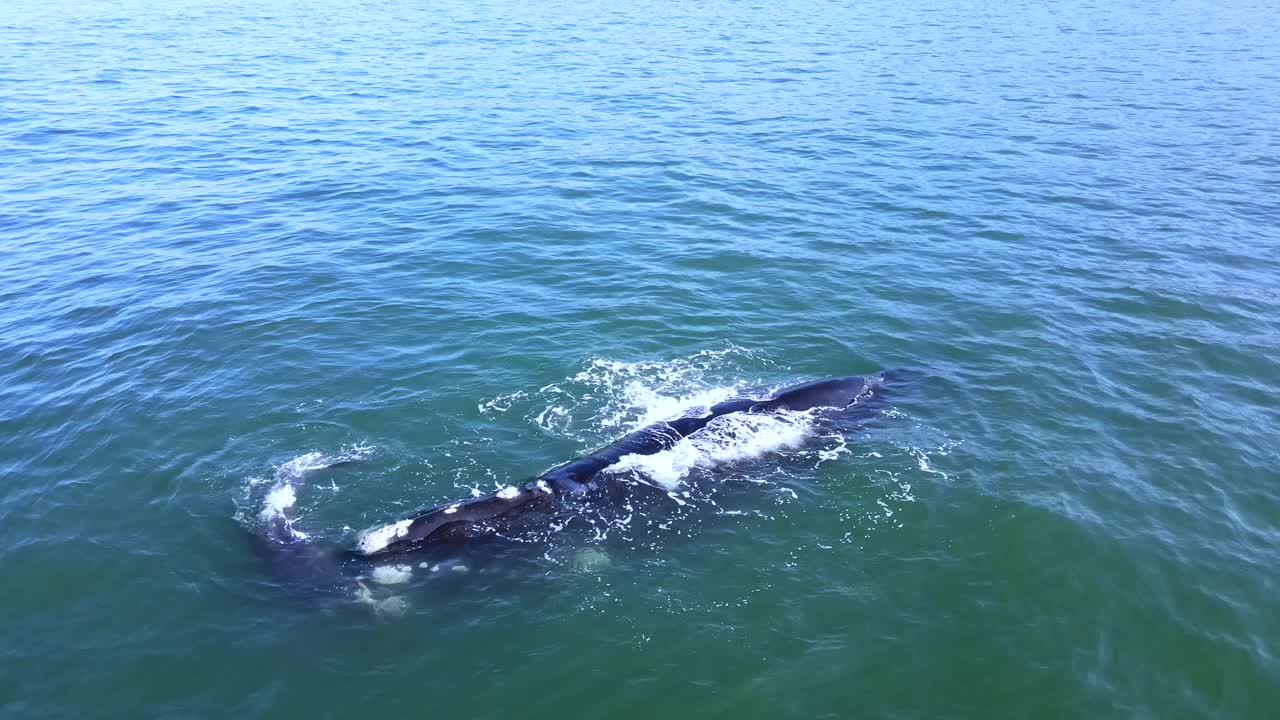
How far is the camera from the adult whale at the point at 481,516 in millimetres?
17516

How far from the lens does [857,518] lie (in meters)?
19.3

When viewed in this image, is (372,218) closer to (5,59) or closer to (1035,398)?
(1035,398)

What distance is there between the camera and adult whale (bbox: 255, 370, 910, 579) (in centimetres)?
1752

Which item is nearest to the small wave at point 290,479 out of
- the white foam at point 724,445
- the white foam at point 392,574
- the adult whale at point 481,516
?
the adult whale at point 481,516

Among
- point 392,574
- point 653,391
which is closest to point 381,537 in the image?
point 392,574

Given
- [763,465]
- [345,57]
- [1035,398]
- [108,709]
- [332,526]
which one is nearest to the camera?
[108,709]

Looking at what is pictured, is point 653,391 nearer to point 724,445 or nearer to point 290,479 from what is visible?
point 724,445

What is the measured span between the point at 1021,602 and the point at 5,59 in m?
78.0

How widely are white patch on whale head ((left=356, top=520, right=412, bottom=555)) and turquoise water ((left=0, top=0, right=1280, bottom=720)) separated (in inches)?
43.8

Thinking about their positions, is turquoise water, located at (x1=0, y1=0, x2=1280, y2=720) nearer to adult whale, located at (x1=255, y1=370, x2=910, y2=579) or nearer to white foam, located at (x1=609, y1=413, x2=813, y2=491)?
white foam, located at (x1=609, y1=413, x2=813, y2=491)

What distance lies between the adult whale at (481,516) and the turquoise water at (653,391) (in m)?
0.80

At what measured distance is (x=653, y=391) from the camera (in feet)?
79.8

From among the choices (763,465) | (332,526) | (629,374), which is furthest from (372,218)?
(763,465)

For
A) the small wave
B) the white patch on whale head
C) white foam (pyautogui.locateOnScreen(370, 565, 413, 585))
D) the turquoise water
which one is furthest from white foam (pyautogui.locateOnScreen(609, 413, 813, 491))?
the small wave
